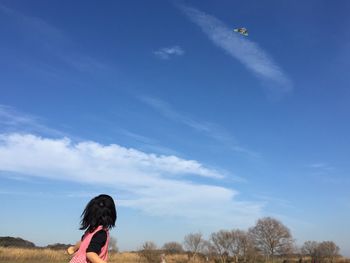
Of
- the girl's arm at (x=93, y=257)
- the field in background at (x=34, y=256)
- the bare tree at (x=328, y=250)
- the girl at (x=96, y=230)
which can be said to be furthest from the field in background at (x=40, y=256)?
the bare tree at (x=328, y=250)

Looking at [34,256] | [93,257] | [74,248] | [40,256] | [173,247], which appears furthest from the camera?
[173,247]

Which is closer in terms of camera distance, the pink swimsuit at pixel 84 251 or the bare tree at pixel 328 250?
the pink swimsuit at pixel 84 251

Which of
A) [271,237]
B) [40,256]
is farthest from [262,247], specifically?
[40,256]

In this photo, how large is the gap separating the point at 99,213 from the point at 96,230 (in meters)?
0.17

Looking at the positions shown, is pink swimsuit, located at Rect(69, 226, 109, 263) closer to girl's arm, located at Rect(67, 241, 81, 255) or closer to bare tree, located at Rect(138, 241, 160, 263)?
girl's arm, located at Rect(67, 241, 81, 255)

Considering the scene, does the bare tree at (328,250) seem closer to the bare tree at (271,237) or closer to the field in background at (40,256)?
the bare tree at (271,237)

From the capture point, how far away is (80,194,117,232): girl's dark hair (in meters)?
4.40

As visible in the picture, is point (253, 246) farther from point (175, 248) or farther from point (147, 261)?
point (147, 261)

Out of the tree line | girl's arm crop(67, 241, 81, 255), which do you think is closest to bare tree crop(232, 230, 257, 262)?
the tree line

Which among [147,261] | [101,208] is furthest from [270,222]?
[101,208]

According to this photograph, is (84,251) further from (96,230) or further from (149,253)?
(149,253)

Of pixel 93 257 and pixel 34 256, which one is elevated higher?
pixel 34 256

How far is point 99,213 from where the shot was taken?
14.5ft

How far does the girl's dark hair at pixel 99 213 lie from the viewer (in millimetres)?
4398
